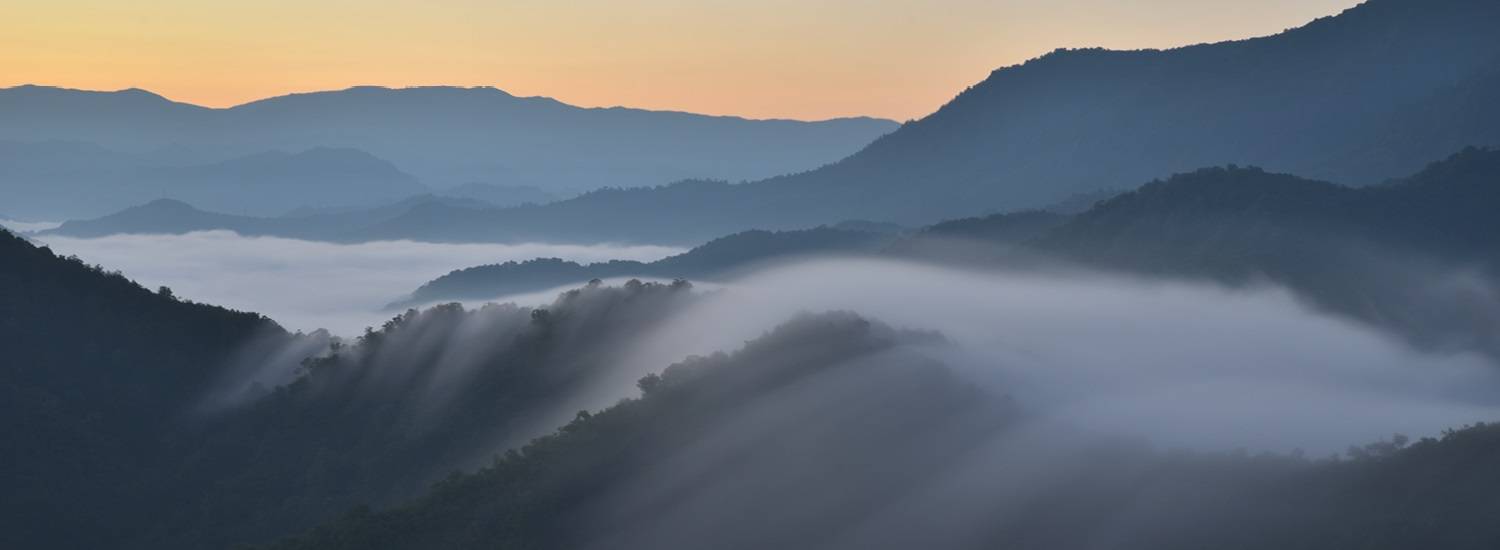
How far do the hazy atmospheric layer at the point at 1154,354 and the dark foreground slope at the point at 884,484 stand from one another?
6.26 meters

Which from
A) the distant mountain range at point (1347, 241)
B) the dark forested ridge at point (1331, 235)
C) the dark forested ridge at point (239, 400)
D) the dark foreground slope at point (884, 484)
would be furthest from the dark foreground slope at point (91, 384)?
the distant mountain range at point (1347, 241)

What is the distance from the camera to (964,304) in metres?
160

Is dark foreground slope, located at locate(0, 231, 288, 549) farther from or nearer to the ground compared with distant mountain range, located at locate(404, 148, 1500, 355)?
nearer to the ground

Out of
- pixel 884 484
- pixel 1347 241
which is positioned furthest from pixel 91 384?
pixel 1347 241

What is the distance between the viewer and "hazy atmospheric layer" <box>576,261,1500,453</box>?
266 feet

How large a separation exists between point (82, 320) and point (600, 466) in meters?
47.7

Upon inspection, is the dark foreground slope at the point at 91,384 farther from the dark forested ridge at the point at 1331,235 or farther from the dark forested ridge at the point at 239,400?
the dark forested ridge at the point at 1331,235

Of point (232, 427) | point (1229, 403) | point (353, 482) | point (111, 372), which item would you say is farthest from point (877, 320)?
point (111, 372)

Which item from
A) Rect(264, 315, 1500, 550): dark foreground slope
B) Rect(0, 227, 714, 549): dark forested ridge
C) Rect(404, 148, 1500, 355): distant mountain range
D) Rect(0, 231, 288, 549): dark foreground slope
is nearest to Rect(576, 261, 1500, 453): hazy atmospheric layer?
Rect(404, 148, 1500, 355): distant mountain range

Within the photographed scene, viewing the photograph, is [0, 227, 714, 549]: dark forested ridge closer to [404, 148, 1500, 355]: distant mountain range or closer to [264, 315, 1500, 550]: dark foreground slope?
[264, 315, 1500, 550]: dark foreground slope

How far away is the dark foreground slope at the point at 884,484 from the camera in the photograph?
190ft

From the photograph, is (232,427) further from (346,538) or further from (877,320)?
(877,320)

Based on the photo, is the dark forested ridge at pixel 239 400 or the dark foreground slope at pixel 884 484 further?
the dark forested ridge at pixel 239 400

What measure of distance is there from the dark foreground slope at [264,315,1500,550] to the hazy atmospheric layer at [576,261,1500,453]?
247 inches
